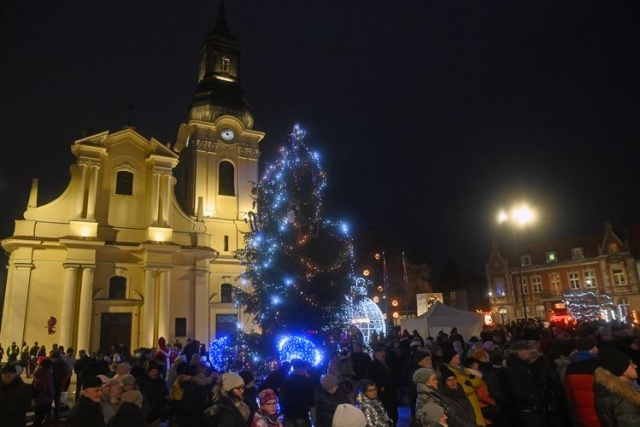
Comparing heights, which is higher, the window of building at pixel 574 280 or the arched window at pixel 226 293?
the window of building at pixel 574 280

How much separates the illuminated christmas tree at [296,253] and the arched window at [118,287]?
13.1 meters

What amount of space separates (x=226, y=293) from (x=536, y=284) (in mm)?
37393

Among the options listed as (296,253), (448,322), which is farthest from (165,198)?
(448,322)

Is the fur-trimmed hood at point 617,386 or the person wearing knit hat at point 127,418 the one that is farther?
the person wearing knit hat at point 127,418

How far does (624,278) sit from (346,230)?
132ft

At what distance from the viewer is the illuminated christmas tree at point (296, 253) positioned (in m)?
15.7

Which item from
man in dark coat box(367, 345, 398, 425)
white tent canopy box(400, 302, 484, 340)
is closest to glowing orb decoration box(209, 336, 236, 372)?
man in dark coat box(367, 345, 398, 425)

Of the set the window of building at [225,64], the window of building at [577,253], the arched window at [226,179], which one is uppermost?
the window of building at [225,64]

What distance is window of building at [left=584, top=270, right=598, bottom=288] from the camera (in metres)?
46.1

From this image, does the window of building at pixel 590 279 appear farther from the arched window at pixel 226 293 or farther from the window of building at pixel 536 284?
the arched window at pixel 226 293

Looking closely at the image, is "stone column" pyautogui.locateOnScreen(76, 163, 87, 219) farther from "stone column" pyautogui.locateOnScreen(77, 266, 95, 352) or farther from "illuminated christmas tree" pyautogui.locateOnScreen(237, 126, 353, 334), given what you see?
"illuminated christmas tree" pyautogui.locateOnScreen(237, 126, 353, 334)

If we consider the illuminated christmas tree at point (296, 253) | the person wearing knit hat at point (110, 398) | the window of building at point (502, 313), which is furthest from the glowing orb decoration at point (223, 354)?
the window of building at point (502, 313)

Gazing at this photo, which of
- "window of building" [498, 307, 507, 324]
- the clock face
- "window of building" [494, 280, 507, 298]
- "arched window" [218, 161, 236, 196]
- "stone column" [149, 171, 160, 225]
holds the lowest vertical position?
"window of building" [498, 307, 507, 324]

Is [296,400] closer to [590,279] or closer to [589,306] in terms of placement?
[589,306]
